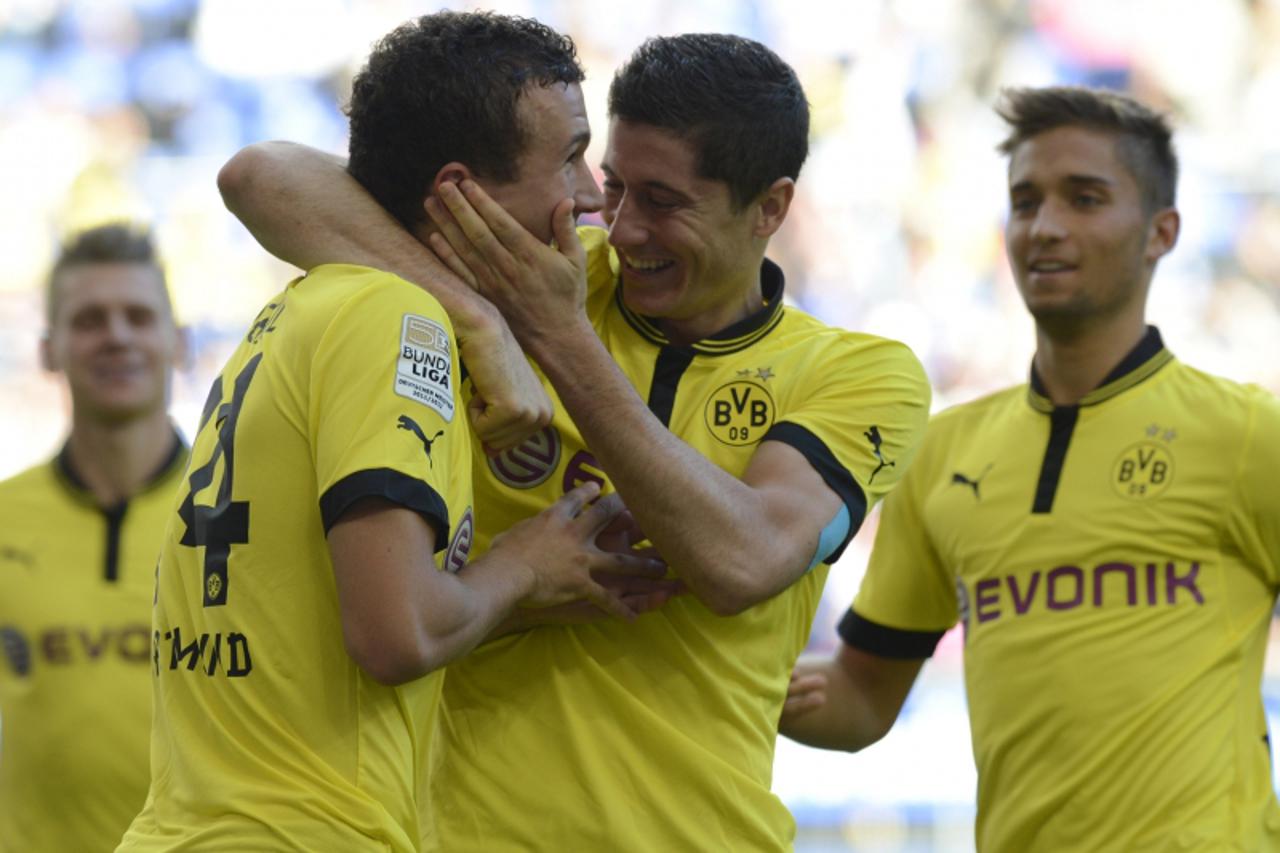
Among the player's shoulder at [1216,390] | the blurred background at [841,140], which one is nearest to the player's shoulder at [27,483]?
the player's shoulder at [1216,390]

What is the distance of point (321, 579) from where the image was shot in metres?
2.37

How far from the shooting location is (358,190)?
9.06 feet

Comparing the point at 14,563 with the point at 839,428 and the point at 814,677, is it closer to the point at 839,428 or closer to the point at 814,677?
the point at 814,677

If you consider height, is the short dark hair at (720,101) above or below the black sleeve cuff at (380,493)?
above

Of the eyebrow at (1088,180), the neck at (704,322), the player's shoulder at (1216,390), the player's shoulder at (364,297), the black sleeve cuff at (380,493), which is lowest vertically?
the black sleeve cuff at (380,493)

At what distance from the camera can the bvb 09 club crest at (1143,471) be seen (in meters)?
4.01

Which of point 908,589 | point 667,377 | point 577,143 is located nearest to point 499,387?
point 577,143

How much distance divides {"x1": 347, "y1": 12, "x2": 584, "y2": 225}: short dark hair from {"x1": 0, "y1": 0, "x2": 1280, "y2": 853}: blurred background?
6.84m

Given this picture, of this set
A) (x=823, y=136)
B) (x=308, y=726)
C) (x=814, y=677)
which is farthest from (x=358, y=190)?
(x=823, y=136)

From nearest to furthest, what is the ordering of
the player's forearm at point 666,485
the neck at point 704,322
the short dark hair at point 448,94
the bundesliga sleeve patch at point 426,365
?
1. the bundesliga sleeve patch at point 426,365
2. the short dark hair at point 448,94
3. the player's forearm at point 666,485
4. the neck at point 704,322

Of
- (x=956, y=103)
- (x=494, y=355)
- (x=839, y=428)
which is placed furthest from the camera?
(x=956, y=103)

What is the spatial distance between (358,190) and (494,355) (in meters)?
0.38

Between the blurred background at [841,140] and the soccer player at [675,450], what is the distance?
623cm

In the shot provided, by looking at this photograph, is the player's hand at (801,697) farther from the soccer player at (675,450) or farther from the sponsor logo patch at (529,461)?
the sponsor logo patch at (529,461)
